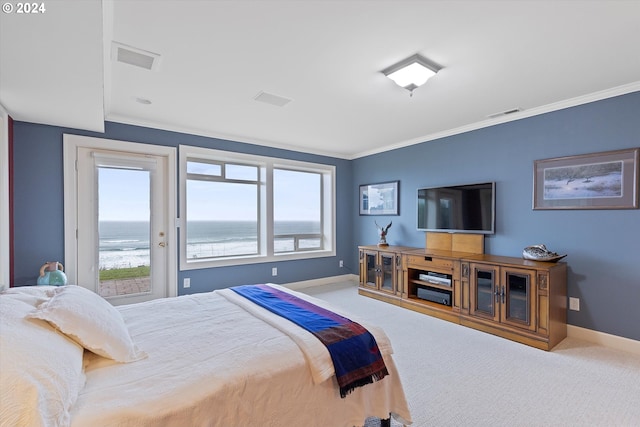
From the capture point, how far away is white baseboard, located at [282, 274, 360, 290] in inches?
201

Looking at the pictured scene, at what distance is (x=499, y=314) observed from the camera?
3.11 m

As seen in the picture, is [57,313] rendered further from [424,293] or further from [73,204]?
[424,293]

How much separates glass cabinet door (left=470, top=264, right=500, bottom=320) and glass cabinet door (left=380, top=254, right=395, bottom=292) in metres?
1.18

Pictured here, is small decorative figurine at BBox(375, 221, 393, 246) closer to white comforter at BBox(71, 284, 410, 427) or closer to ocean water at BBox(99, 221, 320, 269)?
ocean water at BBox(99, 221, 320, 269)

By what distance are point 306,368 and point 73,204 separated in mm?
3496

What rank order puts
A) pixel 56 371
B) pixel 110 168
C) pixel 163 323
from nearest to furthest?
pixel 56 371 → pixel 163 323 → pixel 110 168

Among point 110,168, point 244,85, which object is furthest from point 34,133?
point 244,85

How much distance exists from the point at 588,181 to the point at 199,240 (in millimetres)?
4825

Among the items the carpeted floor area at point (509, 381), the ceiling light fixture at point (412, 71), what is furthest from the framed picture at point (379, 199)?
the ceiling light fixture at point (412, 71)

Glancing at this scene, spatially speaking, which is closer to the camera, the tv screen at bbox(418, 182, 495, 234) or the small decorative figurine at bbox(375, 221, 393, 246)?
the tv screen at bbox(418, 182, 495, 234)

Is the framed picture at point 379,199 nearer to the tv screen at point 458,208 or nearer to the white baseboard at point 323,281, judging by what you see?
the tv screen at point 458,208

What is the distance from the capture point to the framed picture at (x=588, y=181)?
9.15ft

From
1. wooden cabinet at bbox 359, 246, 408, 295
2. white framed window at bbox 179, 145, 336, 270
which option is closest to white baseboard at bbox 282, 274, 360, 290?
white framed window at bbox 179, 145, 336, 270

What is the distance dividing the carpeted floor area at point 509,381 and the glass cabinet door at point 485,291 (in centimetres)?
25
